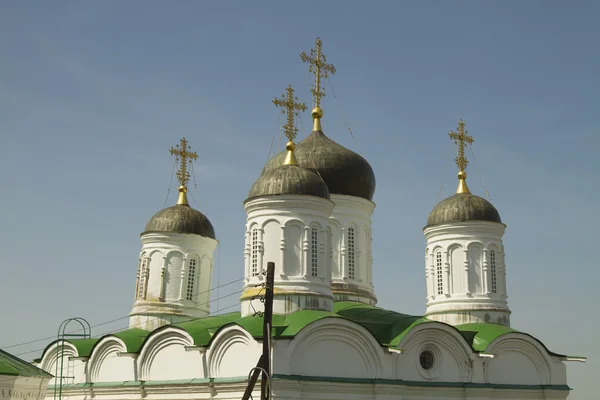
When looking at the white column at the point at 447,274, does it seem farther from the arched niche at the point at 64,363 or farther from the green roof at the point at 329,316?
the arched niche at the point at 64,363

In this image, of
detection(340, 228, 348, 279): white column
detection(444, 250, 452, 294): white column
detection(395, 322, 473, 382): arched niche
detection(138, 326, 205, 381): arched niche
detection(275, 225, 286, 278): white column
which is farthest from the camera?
detection(340, 228, 348, 279): white column

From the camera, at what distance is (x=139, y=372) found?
74.2 feet

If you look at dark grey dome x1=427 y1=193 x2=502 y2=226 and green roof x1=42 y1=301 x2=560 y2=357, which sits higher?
dark grey dome x1=427 y1=193 x2=502 y2=226

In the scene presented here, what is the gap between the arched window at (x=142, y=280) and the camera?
27781mm

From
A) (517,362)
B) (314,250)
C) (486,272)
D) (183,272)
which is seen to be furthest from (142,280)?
(517,362)

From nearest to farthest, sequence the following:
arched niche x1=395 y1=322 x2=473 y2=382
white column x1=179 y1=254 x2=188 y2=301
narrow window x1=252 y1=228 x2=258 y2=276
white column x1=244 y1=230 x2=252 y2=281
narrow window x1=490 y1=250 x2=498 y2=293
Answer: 1. arched niche x1=395 y1=322 x2=473 y2=382
2. narrow window x1=252 y1=228 x2=258 y2=276
3. white column x1=244 y1=230 x2=252 y2=281
4. narrow window x1=490 y1=250 x2=498 y2=293
5. white column x1=179 y1=254 x2=188 y2=301

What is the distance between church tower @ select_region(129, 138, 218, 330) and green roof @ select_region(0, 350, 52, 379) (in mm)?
8137

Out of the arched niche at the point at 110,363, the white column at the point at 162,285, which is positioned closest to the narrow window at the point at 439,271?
the white column at the point at 162,285

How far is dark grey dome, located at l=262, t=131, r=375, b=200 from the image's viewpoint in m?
26.8

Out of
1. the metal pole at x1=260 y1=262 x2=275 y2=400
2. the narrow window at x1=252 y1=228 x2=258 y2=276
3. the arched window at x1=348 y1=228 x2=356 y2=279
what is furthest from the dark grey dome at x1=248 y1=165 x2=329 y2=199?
the metal pole at x1=260 y1=262 x2=275 y2=400

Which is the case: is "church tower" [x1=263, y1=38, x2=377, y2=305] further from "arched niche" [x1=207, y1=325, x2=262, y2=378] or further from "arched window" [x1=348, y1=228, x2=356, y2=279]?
"arched niche" [x1=207, y1=325, x2=262, y2=378]

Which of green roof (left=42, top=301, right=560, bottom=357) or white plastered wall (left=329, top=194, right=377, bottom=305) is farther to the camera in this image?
white plastered wall (left=329, top=194, right=377, bottom=305)

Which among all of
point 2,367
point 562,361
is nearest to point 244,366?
point 2,367

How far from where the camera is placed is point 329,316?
65.6 ft
